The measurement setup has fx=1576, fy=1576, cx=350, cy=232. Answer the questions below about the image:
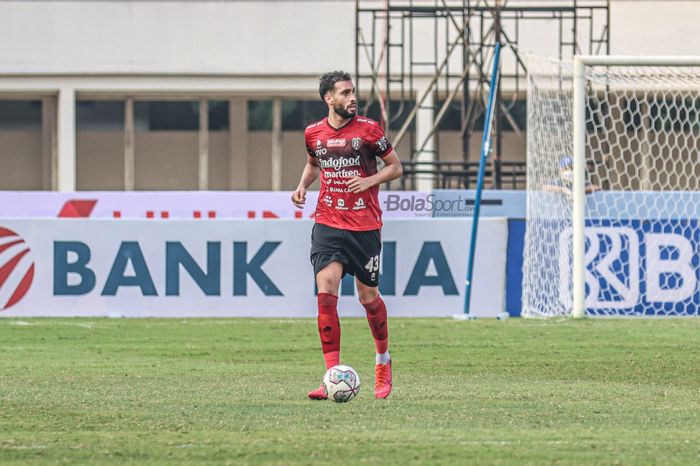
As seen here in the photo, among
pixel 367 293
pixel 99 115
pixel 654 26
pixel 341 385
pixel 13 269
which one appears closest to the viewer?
pixel 341 385

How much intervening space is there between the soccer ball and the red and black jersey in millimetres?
919

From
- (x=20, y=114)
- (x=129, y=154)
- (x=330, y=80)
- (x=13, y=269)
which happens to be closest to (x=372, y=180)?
(x=330, y=80)

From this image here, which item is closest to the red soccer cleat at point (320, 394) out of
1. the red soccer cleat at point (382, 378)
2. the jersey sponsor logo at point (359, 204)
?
the red soccer cleat at point (382, 378)

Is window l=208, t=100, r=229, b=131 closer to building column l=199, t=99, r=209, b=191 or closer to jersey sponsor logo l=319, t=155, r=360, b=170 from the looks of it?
building column l=199, t=99, r=209, b=191

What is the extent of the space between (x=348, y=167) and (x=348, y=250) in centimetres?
50

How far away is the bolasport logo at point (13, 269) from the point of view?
17.2 m

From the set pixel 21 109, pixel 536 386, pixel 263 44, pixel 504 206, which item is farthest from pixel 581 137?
pixel 21 109

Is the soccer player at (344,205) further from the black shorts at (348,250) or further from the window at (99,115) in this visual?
the window at (99,115)

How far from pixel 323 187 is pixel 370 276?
613mm

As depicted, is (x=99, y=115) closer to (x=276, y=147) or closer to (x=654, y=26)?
(x=276, y=147)

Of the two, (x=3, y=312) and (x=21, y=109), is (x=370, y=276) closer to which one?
(x=3, y=312)

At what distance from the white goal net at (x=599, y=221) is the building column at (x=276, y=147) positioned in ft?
52.3

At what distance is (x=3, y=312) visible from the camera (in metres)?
17.2

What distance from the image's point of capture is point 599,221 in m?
17.9
